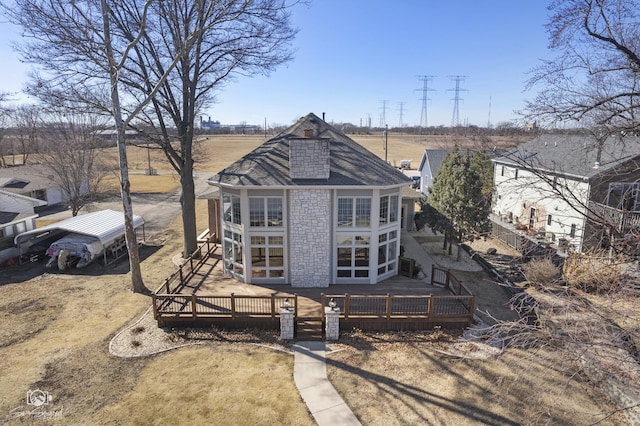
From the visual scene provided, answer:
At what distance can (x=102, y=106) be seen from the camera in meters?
Result: 15.5

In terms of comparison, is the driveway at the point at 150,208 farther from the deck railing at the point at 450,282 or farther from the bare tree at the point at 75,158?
the deck railing at the point at 450,282

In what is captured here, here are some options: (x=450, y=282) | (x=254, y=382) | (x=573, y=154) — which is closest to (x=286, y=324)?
(x=254, y=382)

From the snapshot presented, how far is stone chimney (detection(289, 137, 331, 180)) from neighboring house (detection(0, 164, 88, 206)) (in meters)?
26.6

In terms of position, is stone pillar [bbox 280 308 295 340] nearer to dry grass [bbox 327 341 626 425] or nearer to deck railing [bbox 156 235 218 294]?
dry grass [bbox 327 341 626 425]

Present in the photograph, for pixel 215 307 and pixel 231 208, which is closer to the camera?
pixel 215 307

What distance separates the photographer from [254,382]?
949 centimetres

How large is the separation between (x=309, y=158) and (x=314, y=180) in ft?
2.88

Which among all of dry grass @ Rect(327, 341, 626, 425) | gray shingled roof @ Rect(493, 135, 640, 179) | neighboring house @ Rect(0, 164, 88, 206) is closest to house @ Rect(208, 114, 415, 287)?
dry grass @ Rect(327, 341, 626, 425)

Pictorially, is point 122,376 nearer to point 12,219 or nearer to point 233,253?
point 233,253

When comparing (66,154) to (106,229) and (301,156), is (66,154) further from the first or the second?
(301,156)

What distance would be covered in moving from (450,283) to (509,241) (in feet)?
32.0

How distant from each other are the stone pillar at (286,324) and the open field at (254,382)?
78 centimetres

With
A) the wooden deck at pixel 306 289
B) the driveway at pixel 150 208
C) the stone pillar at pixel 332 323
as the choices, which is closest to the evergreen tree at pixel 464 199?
the wooden deck at pixel 306 289

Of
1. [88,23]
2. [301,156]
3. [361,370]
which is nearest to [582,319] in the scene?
[361,370]
